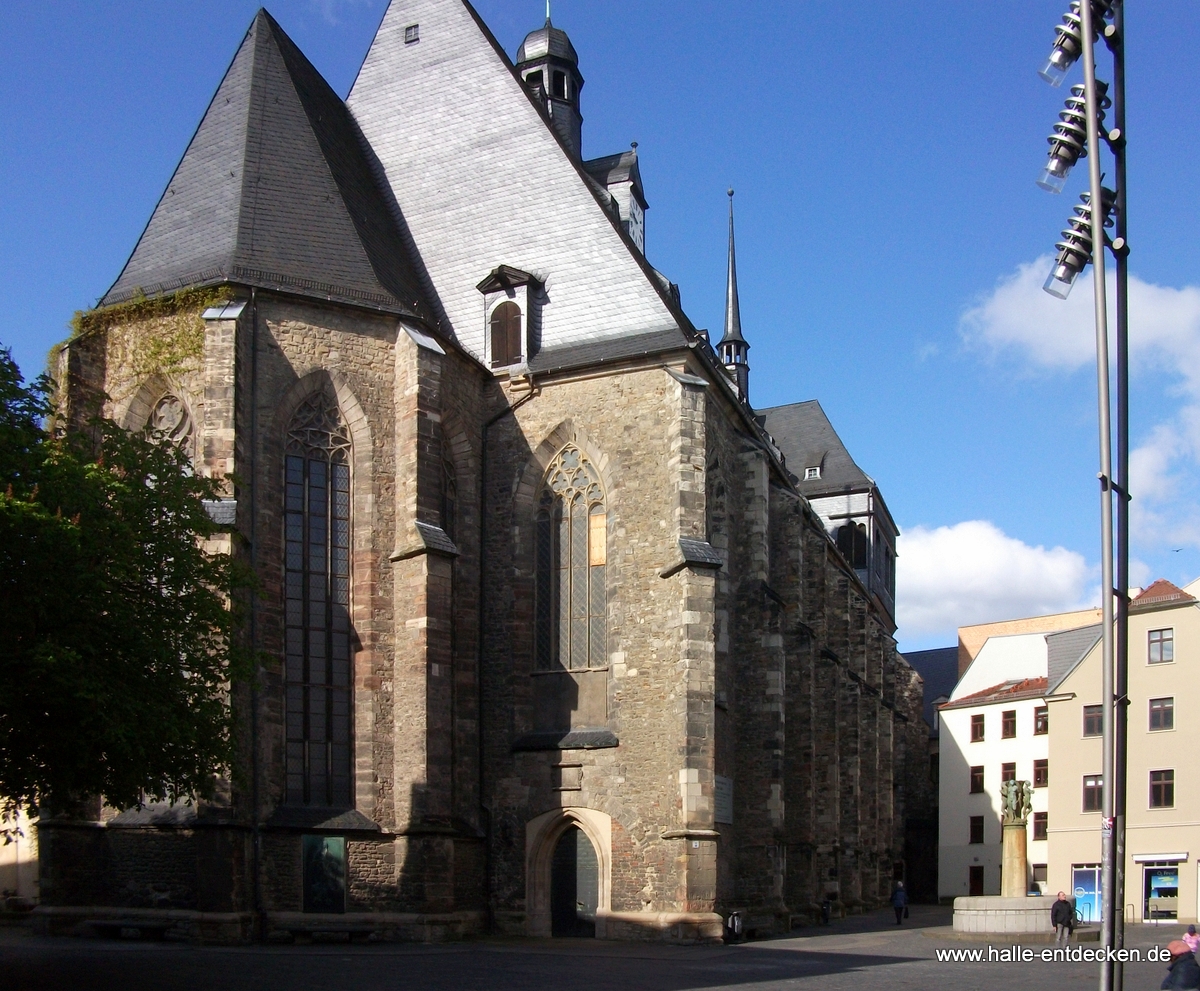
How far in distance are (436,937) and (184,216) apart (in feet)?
43.4

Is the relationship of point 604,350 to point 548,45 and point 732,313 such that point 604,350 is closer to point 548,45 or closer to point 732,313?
point 548,45

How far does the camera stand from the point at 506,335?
26484 mm

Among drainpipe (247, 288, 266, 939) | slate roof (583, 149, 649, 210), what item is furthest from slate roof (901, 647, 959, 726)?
drainpipe (247, 288, 266, 939)

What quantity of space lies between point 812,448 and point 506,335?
37.8m

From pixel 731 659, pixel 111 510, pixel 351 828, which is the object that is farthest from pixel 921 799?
pixel 111 510

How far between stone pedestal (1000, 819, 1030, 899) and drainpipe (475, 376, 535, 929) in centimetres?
1038

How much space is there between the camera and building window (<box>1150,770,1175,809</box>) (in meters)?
34.3

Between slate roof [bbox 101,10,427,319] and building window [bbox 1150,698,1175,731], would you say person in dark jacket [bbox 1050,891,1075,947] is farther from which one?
slate roof [bbox 101,10,427,319]

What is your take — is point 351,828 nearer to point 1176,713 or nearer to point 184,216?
point 184,216

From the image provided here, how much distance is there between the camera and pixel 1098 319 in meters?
10.5

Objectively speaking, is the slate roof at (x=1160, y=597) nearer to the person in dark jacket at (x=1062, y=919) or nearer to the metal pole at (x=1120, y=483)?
the person in dark jacket at (x=1062, y=919)

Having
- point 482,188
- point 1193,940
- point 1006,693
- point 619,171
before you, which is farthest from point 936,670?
point 1193,940

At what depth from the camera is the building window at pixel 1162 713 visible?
34.7 metres

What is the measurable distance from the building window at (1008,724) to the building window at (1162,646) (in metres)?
11.8
